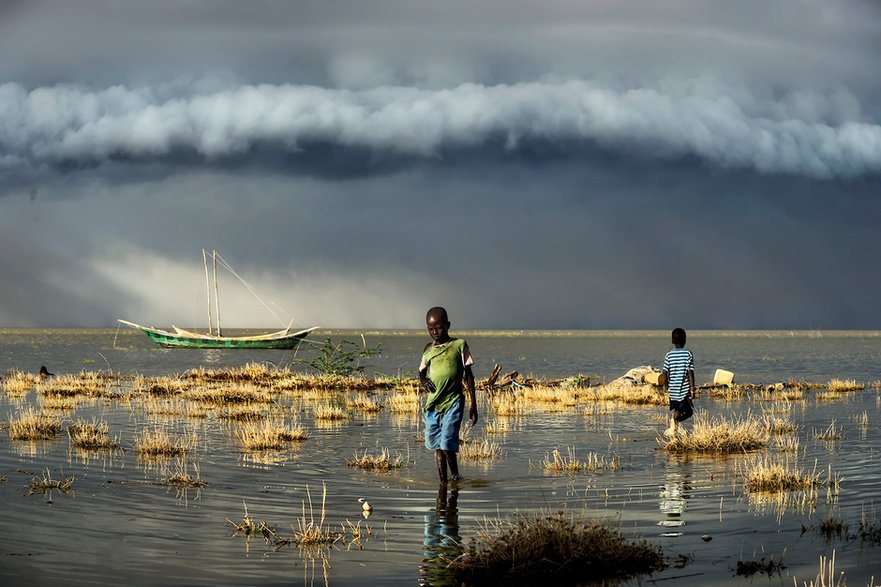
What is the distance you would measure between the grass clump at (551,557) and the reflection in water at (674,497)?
1.77 metres

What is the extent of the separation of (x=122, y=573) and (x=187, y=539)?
60.0 inches

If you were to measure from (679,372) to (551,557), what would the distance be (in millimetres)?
10332

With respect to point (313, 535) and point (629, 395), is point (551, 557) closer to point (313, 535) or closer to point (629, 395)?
point (313, 535)

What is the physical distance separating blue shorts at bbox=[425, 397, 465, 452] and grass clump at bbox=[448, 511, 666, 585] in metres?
4.69

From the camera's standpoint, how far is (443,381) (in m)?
14.2

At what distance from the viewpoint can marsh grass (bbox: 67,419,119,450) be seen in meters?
18.6

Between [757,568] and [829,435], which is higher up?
[829,435]

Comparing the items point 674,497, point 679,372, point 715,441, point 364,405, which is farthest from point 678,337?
point 364,405

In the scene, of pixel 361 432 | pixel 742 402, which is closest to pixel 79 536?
pixel 361 432

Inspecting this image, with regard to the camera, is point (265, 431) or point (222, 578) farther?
point (265, 431)

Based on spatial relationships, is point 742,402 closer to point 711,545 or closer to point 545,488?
point 545,488

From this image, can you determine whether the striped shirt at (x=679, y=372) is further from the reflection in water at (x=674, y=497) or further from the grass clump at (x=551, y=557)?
the grass clump at (x=551, y=557)

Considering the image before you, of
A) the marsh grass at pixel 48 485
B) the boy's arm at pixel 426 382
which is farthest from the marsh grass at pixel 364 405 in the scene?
the marsh grass at pixel 48 485

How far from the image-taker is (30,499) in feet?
42.8
